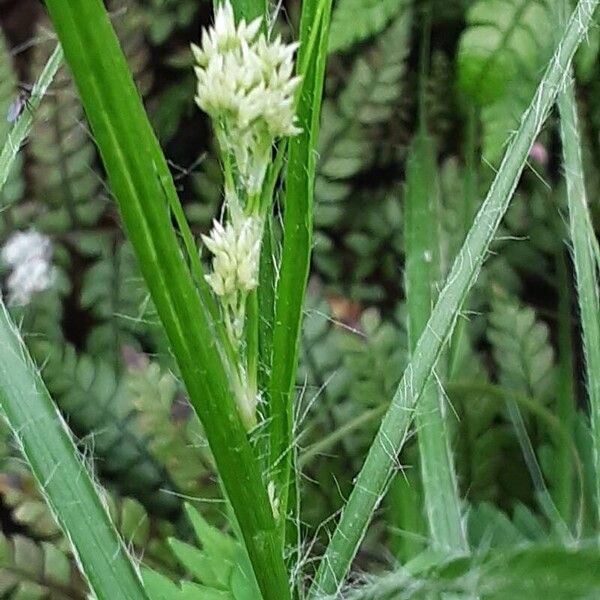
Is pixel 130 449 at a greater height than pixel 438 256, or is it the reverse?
pixel 438 256

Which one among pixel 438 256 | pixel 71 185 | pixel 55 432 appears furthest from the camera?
pixel 71 185

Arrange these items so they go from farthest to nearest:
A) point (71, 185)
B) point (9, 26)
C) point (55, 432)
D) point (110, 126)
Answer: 1. point (9, 26)
2. point (71, 185)
3. point (55, 432)
4. point (110, 126)

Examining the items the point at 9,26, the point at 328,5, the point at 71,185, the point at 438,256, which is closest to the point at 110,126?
the point at 328,5

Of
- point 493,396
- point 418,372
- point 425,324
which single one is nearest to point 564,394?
point 493,396

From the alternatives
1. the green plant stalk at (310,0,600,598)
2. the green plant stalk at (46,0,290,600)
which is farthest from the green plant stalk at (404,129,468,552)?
the green plant stalk at (46,0,290,600)

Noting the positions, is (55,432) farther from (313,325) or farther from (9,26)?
(9,26)

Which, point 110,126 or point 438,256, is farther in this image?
point 438,256

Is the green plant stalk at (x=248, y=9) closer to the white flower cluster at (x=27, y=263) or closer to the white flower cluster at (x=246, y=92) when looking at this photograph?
the white flower cluster at (x=246, y=92)

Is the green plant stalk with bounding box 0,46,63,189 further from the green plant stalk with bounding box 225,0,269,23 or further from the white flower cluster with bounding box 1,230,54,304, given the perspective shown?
the white flower cluster with bounding box 1,230,54,304

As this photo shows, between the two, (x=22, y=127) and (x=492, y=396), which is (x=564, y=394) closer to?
(x=492, y=396)
